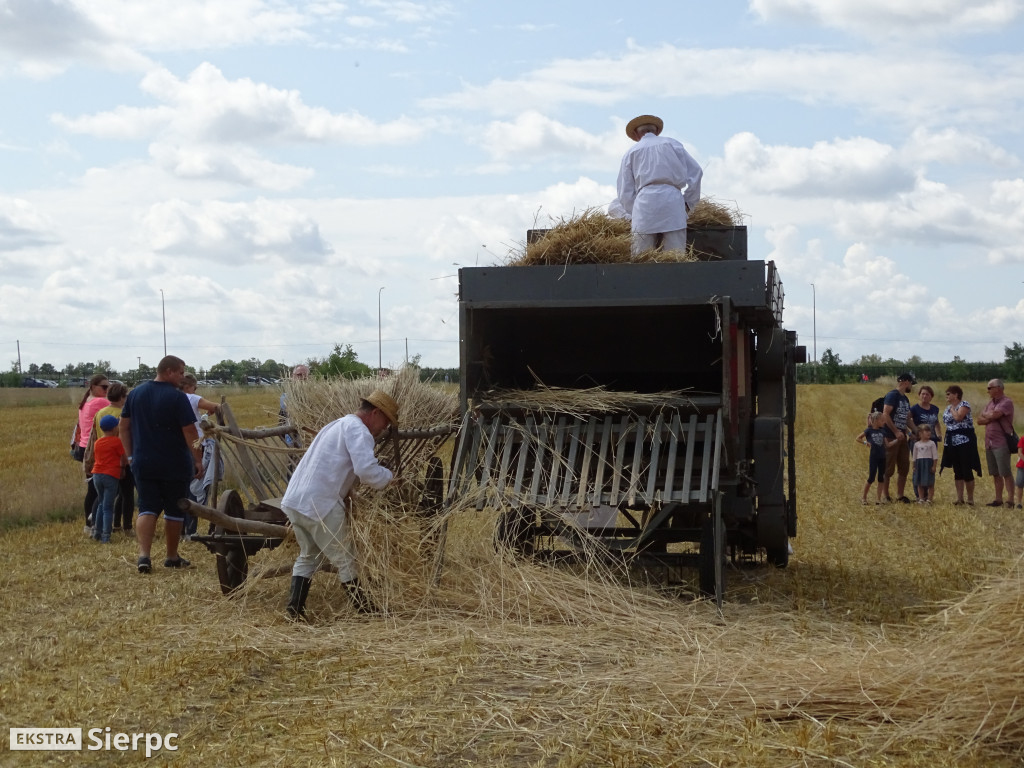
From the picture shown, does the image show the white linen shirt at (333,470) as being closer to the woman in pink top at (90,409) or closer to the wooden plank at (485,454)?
the wooden plank at (485,454)

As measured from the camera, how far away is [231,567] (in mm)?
7438

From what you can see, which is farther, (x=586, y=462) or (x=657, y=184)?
(x=657, y=184)

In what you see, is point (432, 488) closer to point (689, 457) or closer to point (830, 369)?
point (689, 457)

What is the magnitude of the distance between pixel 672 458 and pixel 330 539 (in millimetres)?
2005

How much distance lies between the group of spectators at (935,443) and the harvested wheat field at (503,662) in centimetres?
542

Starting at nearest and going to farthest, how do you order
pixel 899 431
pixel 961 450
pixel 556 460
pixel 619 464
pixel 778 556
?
pixel 619 464, pixel 556 460, pixel 778 556, pixel 961 450, pixel 899 431

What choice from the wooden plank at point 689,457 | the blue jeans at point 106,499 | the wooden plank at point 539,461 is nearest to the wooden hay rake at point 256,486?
the wooden plank at point 539,461

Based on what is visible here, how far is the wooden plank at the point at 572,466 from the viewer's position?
6.64m

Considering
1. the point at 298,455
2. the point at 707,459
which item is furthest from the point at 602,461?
the point at 298,455

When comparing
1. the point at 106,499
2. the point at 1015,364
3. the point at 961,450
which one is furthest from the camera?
the point at 1015,364

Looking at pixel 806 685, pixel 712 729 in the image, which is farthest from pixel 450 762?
pixel 806 685

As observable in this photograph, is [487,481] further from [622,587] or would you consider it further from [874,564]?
[874,564]

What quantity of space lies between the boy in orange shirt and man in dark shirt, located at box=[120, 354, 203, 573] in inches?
79.2

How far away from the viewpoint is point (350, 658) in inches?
219
